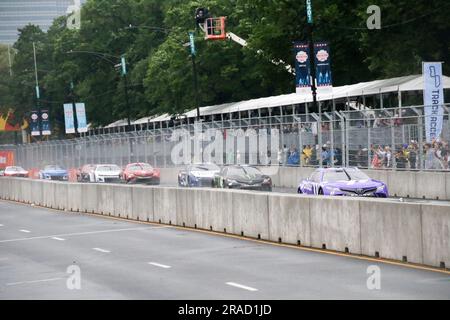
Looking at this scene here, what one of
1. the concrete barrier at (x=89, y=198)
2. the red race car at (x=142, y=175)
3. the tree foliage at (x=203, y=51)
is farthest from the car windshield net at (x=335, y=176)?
the red race car at (x=142, y=175)

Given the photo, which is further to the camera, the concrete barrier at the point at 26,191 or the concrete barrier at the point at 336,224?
the concrete barrier at the point at 26,191

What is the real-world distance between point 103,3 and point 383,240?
92255mm

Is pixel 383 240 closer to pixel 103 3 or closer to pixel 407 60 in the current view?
pixel 407 60

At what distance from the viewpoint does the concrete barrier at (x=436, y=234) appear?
55.2ft

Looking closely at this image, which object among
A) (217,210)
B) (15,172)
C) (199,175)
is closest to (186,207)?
(217,210)

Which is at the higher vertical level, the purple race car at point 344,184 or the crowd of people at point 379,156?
the crowd of people at point 379,156

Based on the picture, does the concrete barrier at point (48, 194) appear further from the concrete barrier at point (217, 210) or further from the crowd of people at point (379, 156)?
the concrete barrier at point (217, 210)

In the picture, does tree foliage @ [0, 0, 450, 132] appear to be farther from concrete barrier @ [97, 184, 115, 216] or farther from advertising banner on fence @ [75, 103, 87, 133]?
concrete barrier @ [97, 184, 115, 216]

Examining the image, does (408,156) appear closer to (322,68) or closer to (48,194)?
(322,68)

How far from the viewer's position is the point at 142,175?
5759cm

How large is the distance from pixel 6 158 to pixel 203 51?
2800 centimetres

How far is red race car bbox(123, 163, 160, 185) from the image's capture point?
189ft

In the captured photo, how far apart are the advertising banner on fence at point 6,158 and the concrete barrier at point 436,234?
7995cm

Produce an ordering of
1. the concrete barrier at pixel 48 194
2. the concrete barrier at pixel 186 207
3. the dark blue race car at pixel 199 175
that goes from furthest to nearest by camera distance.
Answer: the dark blue race car at pixel 199 175
the concrete barrier at pixel 48 194
the concrete barrier at pixel 186 207
